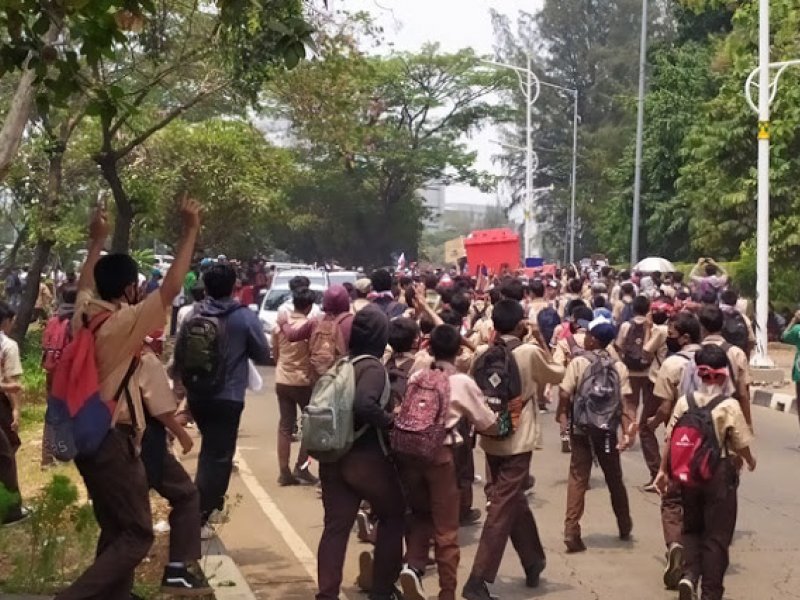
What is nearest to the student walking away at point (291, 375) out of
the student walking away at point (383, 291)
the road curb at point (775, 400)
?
the student walking away at point (383, 291)

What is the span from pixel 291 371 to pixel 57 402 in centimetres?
538

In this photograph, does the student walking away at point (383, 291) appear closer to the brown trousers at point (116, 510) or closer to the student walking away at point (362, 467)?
the student walking away at point (362, 467)

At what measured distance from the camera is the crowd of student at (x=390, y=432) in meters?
5.61

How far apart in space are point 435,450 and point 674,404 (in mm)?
2312

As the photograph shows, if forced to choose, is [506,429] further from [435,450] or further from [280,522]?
[280,522]

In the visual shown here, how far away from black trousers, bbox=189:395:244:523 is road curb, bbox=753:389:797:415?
37.7ft

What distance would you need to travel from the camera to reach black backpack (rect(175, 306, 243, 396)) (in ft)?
24.6

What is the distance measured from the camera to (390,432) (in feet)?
21.3

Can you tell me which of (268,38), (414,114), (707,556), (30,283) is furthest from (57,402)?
(414,114)

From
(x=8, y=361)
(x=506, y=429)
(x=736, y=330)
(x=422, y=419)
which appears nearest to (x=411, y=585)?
(x=422, y=419)

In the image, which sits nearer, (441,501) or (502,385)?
(441,501)

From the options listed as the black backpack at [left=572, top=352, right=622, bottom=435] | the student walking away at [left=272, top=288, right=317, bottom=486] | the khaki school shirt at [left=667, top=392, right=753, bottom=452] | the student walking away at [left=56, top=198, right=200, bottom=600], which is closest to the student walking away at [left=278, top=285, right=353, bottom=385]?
A: the student walking away at [left=272, top=288, right=317, bottom=486]

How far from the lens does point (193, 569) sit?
6.89 m

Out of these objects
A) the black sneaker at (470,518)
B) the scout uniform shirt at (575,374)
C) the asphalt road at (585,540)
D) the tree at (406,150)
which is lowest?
the asphalt road at (585,540)
